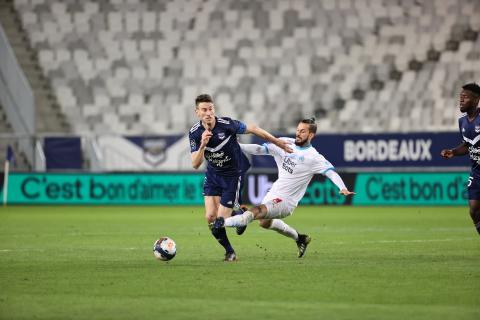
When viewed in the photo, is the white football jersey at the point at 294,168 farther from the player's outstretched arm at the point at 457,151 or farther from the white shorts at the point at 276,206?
the player's outstretched arm at the point at 457,151

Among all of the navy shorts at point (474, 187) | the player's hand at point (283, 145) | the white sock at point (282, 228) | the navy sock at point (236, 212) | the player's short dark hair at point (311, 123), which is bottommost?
the white sock at point (282, 228)

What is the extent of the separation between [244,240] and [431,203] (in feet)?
41.2

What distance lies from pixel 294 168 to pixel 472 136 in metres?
2.29

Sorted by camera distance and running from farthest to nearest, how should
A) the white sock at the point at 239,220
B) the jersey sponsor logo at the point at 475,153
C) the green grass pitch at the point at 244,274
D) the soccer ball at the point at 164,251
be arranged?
the jersey sponsor logo at the point at 475,153, the soccer ball at the point at 164,251, the white sock at the point at 239,220, the green grass pitch at the point at 244,274

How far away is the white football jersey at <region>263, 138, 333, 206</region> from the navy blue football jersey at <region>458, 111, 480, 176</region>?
1766 millimetres

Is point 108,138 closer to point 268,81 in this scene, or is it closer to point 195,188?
point 195,188

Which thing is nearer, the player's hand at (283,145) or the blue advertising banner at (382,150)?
the player's hand at (283,145)

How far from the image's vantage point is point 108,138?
29.4 m

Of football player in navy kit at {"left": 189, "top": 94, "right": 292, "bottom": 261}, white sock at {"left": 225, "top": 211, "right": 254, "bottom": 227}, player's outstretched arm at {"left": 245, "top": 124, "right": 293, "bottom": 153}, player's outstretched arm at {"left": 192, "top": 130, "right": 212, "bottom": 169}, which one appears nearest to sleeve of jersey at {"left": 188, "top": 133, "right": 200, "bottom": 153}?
football player in navy kit at {"left": 189, "top": 94, "right": 292, "bottom": 261}

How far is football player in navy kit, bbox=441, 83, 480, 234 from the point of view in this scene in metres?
12.7

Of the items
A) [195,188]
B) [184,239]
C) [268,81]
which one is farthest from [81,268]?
[268,81]

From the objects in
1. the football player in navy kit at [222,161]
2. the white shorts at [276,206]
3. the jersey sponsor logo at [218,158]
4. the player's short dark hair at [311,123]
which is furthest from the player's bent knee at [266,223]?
the player's short dark hair at [311,123]

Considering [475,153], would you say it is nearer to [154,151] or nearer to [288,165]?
[288,165]

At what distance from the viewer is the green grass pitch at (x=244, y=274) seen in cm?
818
